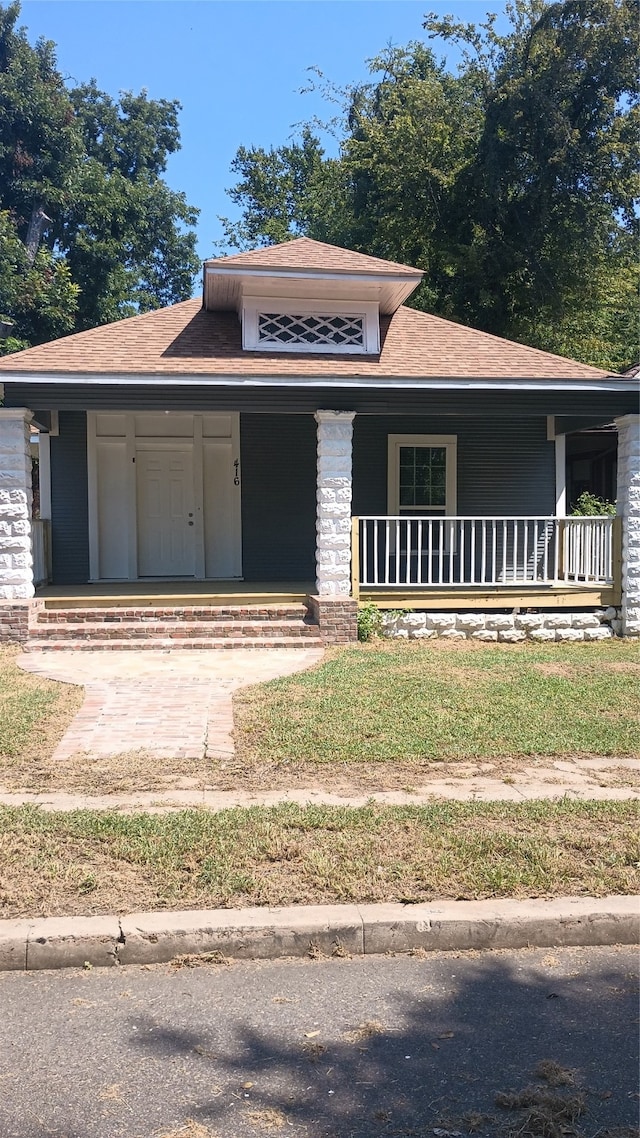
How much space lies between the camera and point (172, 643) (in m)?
10.4

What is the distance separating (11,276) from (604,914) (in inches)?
1002

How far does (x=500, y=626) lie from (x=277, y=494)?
4.24m

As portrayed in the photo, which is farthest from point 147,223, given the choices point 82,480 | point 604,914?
point 604,914

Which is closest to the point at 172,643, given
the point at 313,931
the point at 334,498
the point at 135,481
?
the point at 334,498

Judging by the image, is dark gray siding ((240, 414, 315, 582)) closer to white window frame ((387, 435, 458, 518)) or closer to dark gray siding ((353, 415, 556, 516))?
dark gray siding ((353, 415, 556, 516))

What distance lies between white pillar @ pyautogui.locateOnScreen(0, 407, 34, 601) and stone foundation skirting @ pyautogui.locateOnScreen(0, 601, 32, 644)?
19 centimetres

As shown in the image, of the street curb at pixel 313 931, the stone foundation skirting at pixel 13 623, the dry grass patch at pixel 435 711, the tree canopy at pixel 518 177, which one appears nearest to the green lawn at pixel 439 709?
the dry grass patch at pixel 435 711

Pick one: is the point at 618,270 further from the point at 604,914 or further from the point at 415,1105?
the point at 415,1105

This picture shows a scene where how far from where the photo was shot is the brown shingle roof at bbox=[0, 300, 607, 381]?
10789mm

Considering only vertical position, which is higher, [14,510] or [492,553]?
[14,510]

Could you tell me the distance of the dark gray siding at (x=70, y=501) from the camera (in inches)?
518

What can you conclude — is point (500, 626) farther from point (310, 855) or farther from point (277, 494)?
point (310, 855)

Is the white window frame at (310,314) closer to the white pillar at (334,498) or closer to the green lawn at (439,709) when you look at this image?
the white pillar at (334,498)

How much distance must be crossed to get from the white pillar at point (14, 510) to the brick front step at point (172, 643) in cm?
72
